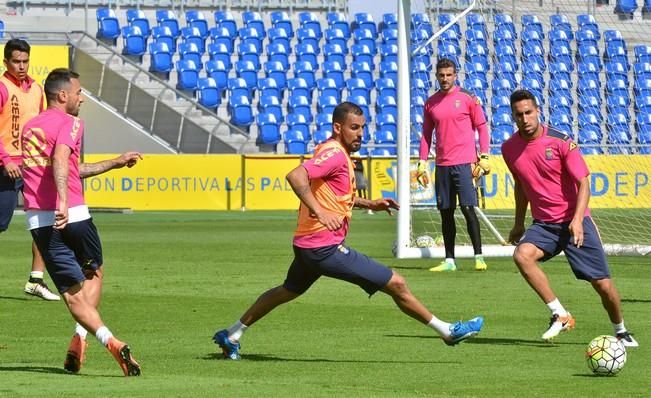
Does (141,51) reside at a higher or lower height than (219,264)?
higher

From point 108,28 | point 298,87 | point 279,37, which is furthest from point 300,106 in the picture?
point 108,28

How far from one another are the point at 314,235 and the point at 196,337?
1.73 meters

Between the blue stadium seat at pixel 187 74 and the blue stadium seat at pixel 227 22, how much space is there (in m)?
1.89

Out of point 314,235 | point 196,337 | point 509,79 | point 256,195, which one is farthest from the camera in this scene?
point 256,195

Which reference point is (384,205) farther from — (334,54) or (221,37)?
(334,54)

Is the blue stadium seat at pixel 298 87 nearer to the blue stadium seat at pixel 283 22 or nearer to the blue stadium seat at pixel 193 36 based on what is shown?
the blue stadium seat at pixel 283 22

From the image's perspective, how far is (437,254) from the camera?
707 inches

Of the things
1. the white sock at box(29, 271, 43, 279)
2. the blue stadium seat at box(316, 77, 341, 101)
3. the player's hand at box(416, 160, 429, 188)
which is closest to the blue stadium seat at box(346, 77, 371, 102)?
the blue stadium seat at box(316, 77, 341, 101)

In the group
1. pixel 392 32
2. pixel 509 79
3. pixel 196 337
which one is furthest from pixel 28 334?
pixel 392 32

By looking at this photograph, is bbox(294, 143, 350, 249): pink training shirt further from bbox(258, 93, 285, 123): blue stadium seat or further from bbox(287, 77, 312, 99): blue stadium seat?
bbox(287, 77, 312, 99): blue stadium seat

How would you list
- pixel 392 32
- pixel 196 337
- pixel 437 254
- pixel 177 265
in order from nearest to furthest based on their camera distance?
1. pixel 196 337
2. pixel 177 265
3. pixel 437 254
4. pixel 392 32

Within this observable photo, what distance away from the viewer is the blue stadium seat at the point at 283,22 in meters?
38.0

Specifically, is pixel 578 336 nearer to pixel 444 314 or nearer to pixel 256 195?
pixel 444 314

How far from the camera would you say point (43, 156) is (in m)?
8.51
